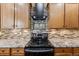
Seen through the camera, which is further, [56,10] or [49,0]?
[56,10]

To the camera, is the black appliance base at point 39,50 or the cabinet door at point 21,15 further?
the cabinet door at point 21,15

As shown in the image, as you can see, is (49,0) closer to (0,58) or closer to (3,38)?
(0,58)

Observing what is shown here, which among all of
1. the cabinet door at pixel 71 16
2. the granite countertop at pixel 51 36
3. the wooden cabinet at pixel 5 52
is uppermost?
the cabinet door at pixel 71 16

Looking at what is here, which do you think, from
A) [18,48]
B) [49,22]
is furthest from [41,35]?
[18,48]

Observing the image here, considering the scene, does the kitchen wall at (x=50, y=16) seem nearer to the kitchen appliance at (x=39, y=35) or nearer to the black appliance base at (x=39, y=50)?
the kitchen appliance at (x=39, y=35)

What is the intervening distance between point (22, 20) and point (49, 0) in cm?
242

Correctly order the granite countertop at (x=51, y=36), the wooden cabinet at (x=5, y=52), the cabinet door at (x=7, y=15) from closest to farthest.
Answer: the wooden cabinet at (x=5, y=52)
the cabinet door at (x=7, y=15)
the granite countertop at (x=51, y=36)

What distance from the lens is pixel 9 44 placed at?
388 cm

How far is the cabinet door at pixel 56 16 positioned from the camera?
3922 millimetres

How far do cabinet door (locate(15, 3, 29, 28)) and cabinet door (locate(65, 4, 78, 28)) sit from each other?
0.89 meters

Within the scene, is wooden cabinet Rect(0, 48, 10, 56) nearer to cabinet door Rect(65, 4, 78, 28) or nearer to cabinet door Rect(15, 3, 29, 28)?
cabinet door Rect(15, 3, 29, 28)

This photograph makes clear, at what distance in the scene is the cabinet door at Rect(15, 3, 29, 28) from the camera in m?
3.90

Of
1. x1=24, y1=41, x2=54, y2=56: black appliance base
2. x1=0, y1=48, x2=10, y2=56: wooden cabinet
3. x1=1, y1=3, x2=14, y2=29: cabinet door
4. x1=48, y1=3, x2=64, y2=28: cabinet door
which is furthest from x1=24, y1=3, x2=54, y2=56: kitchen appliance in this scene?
x1=1, y1=3, x2=14, y2=29: cabinet door

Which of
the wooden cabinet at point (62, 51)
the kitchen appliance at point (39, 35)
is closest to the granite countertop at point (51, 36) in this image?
the kitchen appliance at point (39, 35)
